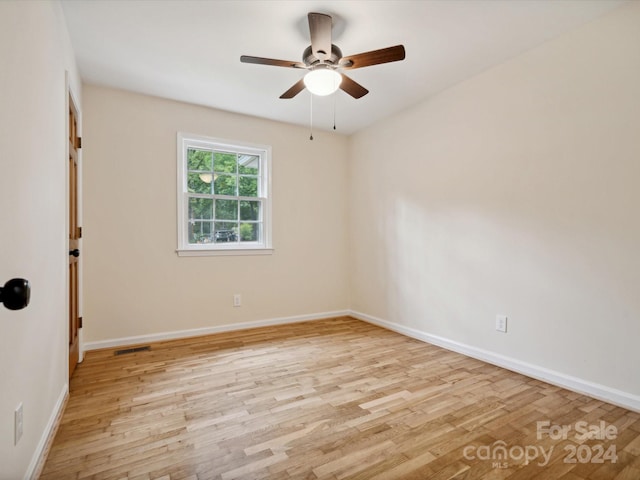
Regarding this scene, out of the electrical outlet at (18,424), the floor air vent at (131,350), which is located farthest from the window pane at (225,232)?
the electrical outlet at (18,424)

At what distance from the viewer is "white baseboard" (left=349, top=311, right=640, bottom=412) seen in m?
2.16

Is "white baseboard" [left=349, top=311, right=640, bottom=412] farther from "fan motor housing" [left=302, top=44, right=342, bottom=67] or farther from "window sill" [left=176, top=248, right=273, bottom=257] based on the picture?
"fan motor housing" [left=302, top=44, right=342, bottom=67]

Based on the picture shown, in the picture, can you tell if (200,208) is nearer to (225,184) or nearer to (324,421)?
(225,184)

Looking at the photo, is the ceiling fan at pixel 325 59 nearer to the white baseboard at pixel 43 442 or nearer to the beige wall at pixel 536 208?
the beige wall at pixel 536 208

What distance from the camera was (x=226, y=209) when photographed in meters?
4.04

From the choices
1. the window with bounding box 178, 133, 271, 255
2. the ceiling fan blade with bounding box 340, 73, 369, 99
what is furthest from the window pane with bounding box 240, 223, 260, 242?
the ceiling fan blade with bounding box 340, 73, 369, 99

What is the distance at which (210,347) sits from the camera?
3.34 m

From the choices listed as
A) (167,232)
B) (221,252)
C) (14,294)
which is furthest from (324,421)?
(167,232)

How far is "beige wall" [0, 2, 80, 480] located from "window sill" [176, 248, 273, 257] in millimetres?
1447

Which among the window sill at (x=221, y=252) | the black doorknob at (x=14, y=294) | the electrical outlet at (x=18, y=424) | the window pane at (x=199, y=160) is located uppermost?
the window pane at (x=199, y=160)

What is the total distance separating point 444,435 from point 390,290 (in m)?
2.30

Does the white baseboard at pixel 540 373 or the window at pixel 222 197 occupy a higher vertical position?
the window at pixel 222 197

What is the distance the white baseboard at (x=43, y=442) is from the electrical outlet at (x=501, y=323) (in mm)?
3111

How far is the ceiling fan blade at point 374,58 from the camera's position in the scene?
214 centimetres
